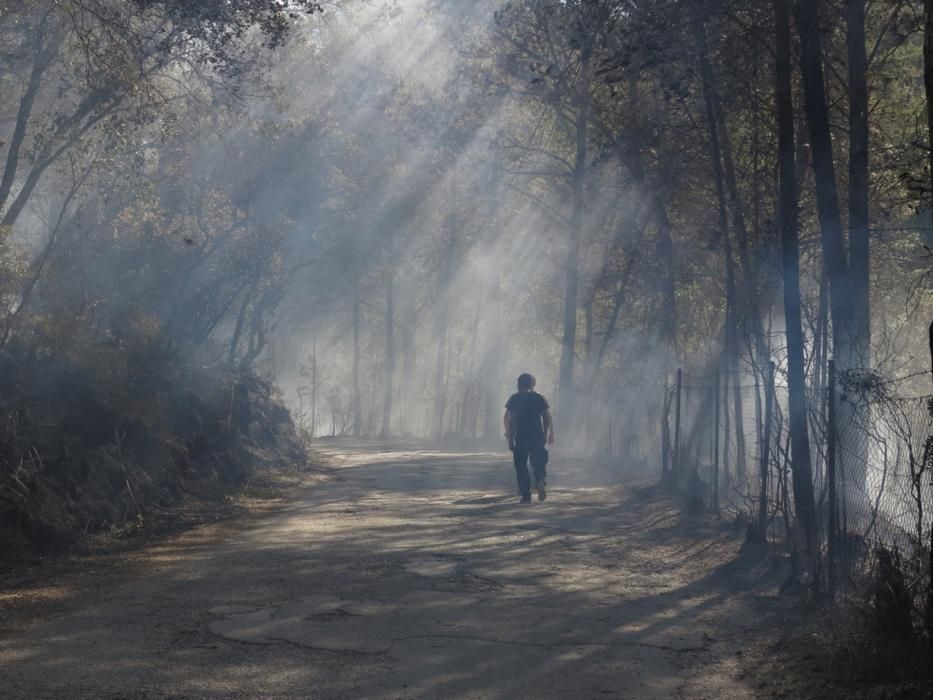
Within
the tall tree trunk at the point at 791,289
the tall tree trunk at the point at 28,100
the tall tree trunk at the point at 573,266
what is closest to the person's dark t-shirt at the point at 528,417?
the tall tree trunk at the point at 791,289

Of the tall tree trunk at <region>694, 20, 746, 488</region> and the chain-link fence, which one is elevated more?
the tall tree trunk at <region>694, 20, 746, 488</region>

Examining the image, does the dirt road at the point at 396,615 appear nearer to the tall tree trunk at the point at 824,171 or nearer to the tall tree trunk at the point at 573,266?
the tall tree trunk at the point at 824,171

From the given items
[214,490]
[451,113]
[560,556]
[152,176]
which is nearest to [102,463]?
[214,490]

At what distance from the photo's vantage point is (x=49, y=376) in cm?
1463

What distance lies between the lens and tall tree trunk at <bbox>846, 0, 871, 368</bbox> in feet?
45.4

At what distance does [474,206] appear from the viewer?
44.2 meters

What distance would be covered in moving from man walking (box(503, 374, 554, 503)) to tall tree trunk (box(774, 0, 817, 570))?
7100 mm

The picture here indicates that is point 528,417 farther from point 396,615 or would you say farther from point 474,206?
point 474,206

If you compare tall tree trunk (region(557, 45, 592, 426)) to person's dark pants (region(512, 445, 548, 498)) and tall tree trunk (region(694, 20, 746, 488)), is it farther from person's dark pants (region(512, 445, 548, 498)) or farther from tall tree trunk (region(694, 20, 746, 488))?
person's dark pants (region(512, 445, 548, 498))

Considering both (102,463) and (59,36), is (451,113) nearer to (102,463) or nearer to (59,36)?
(59,36)

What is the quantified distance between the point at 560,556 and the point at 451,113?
21.9 meters

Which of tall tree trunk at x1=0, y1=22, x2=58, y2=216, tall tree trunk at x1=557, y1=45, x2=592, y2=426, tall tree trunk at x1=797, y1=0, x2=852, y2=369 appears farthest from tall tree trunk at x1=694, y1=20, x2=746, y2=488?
tall tree trunk at x1=557, y1=45, x2=592, y2=426

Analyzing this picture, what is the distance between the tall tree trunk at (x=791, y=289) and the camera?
36.7 ft

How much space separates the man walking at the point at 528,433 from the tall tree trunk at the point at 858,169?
5702mm
